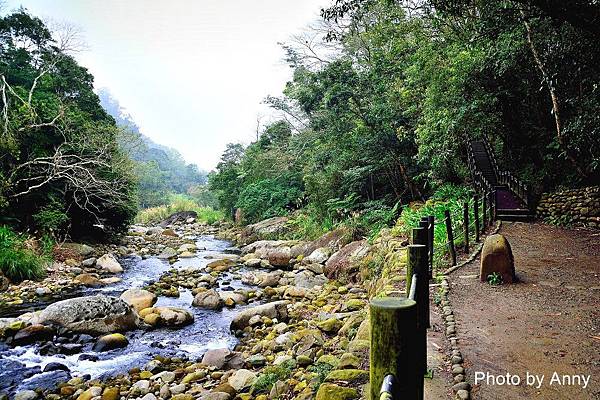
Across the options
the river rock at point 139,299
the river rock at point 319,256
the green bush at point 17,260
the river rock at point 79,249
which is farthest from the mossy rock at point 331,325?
the river rock at point 79,249

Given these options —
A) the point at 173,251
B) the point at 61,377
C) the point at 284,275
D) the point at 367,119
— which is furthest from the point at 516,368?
the point at 173,251

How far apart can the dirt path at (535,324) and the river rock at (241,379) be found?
2.87 meters

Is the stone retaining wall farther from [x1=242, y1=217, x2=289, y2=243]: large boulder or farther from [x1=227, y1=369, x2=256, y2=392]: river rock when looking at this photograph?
[x1=242, y1=217, x2=289, y2=243]: large boulder

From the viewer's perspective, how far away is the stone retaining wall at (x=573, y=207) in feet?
30.7

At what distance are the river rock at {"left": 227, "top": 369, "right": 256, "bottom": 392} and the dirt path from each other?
2872mm

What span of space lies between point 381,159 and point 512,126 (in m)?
4.51

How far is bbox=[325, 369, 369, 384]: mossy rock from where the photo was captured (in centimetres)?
355

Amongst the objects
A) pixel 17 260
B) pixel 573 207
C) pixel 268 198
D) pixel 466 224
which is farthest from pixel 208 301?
pixel 268 198

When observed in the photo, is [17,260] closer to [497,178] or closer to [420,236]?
[420,236]

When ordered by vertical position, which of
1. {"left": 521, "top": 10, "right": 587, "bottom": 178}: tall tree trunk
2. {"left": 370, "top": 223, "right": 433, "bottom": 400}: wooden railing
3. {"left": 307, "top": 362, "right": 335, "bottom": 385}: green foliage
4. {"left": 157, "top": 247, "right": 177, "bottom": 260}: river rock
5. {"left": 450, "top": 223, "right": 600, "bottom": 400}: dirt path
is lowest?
{"left": 157, "top": 247, "right": 177, "bottom": 260}: river rock

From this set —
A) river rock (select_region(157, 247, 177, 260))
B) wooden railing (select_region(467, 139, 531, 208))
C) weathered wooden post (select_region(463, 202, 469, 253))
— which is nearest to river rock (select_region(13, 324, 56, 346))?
weathered wooden post (select_region(463, 202, 469, 253))

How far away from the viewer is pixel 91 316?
755cm

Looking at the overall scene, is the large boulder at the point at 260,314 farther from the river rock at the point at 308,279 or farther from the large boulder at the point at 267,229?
the large boulder at the point at 267,229

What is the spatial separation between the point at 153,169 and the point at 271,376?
5079 centimetres
